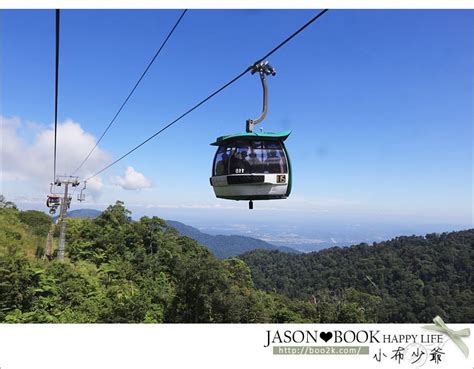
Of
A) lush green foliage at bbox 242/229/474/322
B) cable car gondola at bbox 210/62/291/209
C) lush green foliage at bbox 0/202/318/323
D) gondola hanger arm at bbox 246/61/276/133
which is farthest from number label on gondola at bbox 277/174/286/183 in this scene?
lush green foliage at bbox 242/229/474/322

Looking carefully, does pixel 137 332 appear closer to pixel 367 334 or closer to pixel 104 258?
pixel 367 334

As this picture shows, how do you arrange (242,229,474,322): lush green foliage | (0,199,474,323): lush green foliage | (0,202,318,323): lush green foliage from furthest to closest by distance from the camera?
1. (242,229,474,322): lush green foliage
2. (0,199,474,323): lush green foliage
3. (0,202,318,323): lush green foliage

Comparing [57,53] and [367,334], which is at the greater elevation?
[57,53]

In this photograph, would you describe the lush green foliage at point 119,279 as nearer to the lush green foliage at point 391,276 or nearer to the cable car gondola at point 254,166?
the lush green foliage at point 391,276

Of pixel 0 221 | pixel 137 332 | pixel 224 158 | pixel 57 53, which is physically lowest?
pixel 137 332

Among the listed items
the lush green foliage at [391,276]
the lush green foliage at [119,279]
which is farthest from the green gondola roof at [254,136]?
the lush green foliage at [391,276]

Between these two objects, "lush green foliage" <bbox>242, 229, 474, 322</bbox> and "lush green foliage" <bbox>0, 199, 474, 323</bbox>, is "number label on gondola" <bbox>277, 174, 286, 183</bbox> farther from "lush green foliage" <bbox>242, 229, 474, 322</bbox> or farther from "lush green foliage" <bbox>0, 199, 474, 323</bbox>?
"lush green foliage" <bbox>242, 229, 474, 322</bbox>

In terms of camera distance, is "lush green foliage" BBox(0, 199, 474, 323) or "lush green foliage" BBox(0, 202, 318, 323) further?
"lush green foliage" BBox(0, 199, 474, 323)

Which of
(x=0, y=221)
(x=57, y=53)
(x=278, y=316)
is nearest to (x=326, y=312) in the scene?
(x=278, y=316)
